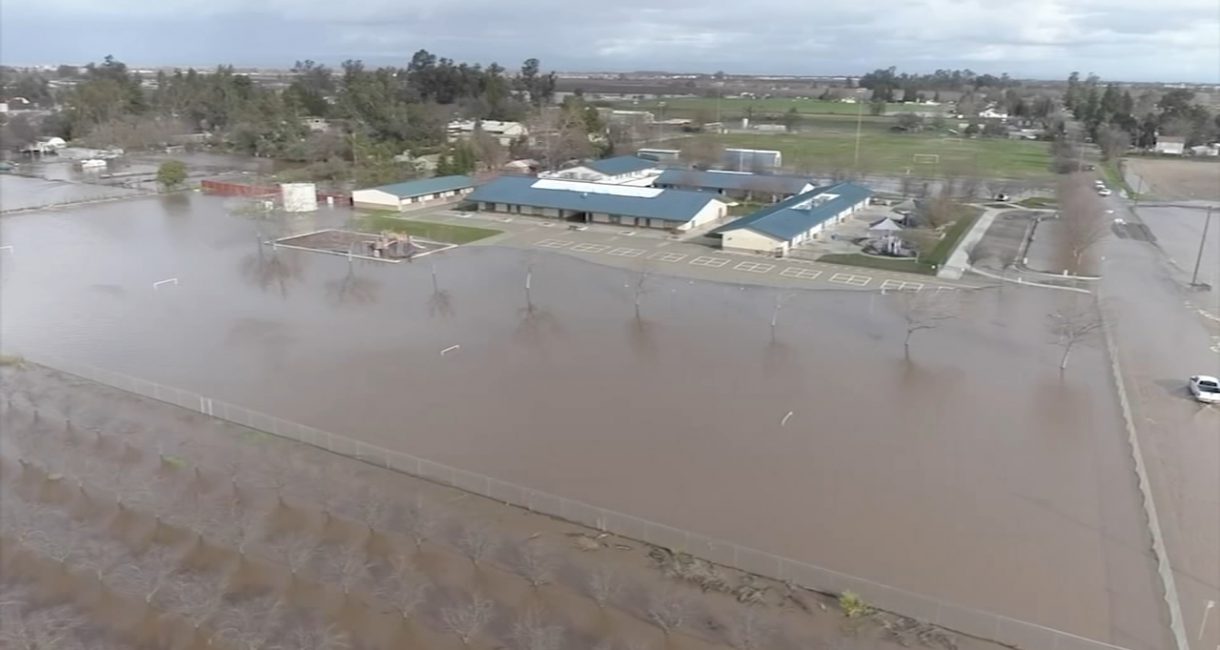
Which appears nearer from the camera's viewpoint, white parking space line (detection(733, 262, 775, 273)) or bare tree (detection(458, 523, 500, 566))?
bare tree (detection(458, 523, 500, 566))

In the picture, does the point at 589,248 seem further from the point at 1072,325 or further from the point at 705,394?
the point at 1072,325

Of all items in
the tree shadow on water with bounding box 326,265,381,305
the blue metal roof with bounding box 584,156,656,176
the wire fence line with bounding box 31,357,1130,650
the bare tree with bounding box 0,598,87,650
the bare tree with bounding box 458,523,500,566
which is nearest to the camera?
the bare tree with bounding box 0,598,87,650

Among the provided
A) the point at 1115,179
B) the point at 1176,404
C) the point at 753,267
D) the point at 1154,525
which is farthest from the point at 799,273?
the point at 1115,179

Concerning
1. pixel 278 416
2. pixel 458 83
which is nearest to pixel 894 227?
pixel 278 416

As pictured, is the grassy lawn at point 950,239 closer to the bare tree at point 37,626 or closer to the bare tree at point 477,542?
the bare tree at point 477,542

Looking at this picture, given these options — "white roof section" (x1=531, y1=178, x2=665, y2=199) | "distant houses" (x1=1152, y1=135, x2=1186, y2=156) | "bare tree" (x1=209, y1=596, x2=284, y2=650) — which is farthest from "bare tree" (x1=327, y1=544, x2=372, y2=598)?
"distant houses" (x1=1152, y1=135, x2=1186, y2=156)

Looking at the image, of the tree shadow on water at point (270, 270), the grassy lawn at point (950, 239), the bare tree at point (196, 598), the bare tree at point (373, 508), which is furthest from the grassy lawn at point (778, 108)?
the bare tree at point (196, 598)

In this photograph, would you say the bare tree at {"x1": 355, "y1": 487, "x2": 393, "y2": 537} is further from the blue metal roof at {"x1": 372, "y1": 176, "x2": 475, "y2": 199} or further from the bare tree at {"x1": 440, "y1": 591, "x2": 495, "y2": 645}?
the blue metal roof at {"x1": 372, "y1": 176, "x2": 475, "y2": 199}
